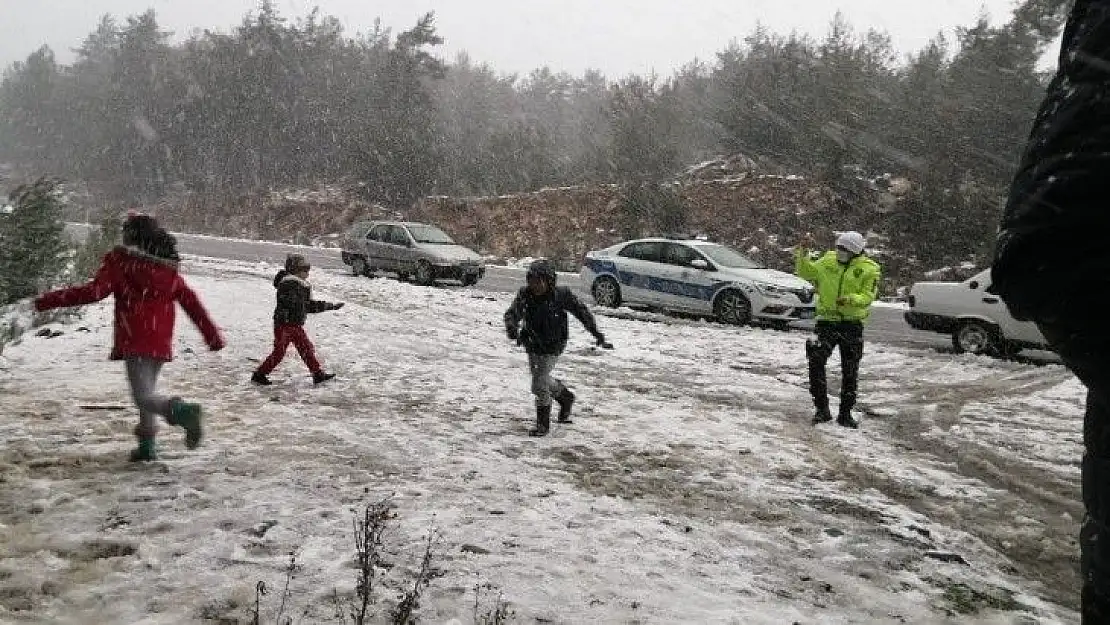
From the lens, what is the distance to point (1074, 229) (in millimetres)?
1298

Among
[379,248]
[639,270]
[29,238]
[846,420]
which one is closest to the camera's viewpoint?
[846,420]

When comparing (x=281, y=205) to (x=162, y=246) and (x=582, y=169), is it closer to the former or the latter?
(x=582, y=169)

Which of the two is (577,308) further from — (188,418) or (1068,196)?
(1068,196)

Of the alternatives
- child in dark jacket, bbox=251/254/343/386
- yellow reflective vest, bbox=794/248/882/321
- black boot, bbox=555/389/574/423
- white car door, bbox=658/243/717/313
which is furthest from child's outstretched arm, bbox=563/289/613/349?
white car door, bbox=658/243/717/313

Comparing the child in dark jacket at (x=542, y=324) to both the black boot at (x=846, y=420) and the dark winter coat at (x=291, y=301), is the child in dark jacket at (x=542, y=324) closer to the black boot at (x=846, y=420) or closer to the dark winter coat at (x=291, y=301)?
the dark winter coat at (x=291, y=301)

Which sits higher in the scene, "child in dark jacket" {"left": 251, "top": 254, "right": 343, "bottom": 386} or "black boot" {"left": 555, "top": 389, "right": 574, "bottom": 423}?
"child in dark jacket" {"left": 251, "top": 254, "right": 343, "bottom": 386}

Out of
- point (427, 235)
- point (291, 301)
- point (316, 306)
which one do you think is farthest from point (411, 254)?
point (291, 301)

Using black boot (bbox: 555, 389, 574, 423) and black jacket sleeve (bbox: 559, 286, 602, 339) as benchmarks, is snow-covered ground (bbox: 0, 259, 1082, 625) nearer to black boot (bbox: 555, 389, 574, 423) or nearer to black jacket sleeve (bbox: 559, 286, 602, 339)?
black boot (bbox: 555, 389, 574, 423)

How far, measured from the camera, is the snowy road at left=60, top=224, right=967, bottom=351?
45.9 ft

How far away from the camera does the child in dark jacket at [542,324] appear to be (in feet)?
21.1

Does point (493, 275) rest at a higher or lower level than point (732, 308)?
higher

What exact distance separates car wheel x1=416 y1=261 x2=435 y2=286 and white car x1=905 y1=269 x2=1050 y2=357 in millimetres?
11271

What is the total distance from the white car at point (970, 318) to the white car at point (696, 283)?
210 cm

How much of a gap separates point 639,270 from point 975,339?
6196mm
